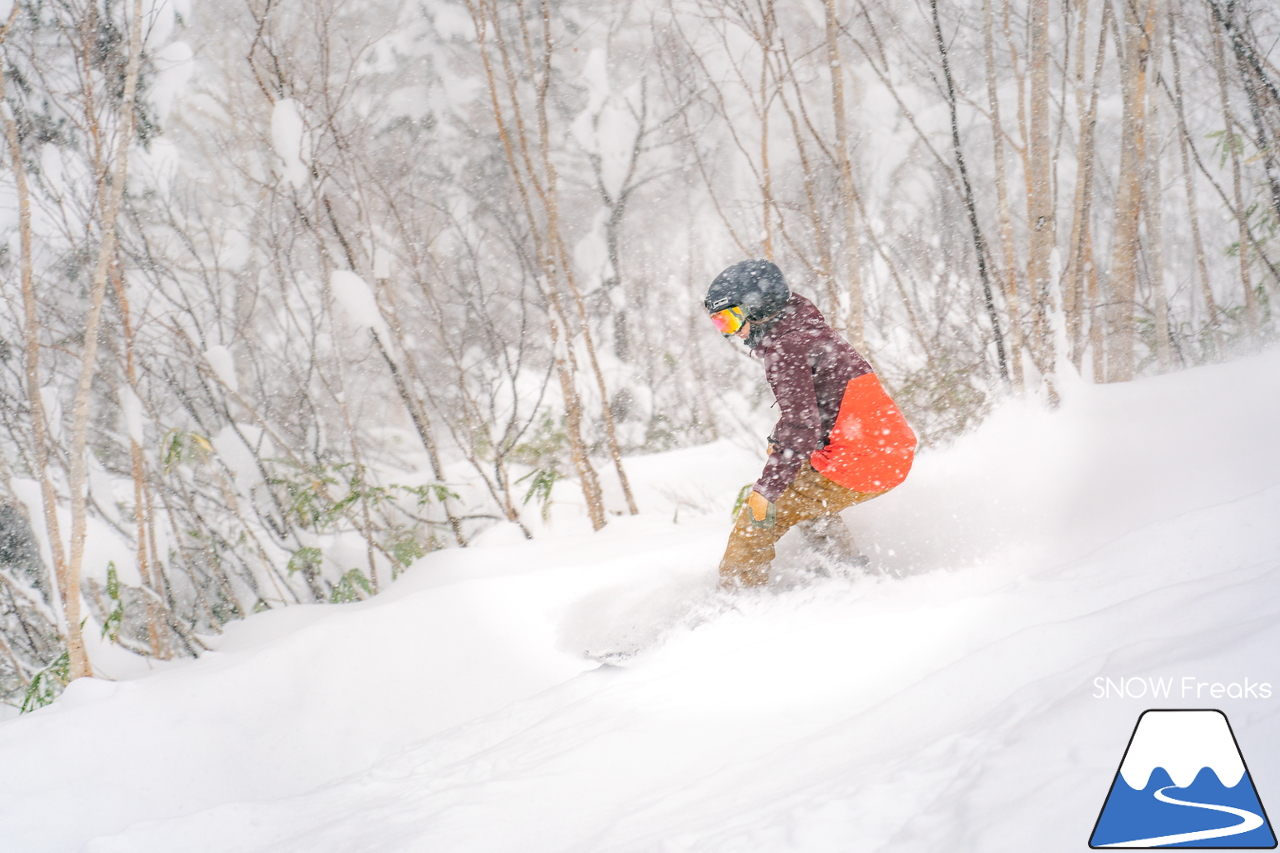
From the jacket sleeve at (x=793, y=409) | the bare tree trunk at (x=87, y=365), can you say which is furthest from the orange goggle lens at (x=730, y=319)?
the bare tree trunk at (x=87, y=365)

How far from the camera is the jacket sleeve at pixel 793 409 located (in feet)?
6.05

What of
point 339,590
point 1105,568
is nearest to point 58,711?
point 339,590

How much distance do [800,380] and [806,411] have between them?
8cm

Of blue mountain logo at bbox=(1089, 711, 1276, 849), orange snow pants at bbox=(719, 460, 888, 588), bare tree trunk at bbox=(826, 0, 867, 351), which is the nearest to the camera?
blue mountain logo at bbox=(1089, 711, 1276, 849)

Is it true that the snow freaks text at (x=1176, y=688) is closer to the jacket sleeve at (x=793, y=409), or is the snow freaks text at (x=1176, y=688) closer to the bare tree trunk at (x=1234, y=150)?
the jacket sleeve at (x=793, y=409)

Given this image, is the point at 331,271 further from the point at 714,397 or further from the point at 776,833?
the point at 714,397

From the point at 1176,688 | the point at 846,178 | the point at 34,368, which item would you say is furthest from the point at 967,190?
the point at 34,368

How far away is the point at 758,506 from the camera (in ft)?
6.41

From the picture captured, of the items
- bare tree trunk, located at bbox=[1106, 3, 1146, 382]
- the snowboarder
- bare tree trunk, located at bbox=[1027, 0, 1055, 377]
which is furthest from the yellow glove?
bare tree trunk, located at bbox=[1106, 3, 1146, 382]

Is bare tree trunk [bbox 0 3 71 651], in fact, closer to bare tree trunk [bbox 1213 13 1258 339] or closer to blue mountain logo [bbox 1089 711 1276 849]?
blue mountain logo [bbox 1089 711 1276 849]

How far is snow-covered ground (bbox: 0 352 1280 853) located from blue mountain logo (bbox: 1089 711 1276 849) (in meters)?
0.02

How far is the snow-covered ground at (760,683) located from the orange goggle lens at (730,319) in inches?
32.1

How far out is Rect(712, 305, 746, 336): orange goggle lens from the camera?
192 cm

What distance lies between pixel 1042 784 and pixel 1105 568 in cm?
Result: 104
